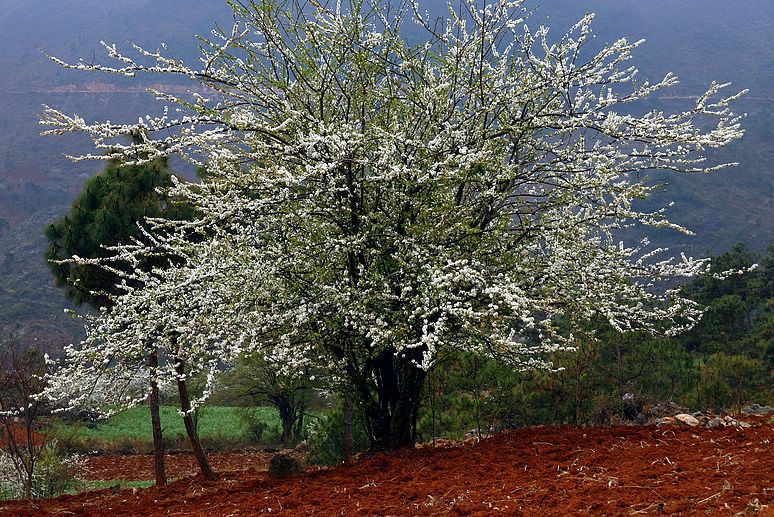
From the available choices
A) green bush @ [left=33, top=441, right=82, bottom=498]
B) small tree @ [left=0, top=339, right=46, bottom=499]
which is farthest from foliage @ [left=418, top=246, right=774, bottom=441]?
green bush @ [left=33, top=441, right=82, bottom=498]

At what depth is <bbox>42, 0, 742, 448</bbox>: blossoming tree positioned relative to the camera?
7367mm

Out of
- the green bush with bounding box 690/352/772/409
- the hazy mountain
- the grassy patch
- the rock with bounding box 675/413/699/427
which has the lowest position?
the rock with bounding box 675/413/699/427

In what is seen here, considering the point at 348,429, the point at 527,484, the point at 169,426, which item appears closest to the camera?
the point at 527,484

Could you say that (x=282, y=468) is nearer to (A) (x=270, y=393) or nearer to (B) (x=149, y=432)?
(A) (x=270, y=393)

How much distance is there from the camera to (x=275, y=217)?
26.4 feet

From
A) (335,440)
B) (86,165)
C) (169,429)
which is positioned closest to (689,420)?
(335,440)

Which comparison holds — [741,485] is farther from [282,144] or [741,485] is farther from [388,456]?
[282,144]

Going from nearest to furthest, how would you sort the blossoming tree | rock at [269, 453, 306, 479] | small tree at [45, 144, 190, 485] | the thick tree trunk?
the blossoming tree < rock at [269, 453, 306, 479] < the thick tree trunk < small tree at [45, 144, 190, 485]

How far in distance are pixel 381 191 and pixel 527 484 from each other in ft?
12.4

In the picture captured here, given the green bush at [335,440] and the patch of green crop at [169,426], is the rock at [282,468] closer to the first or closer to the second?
the green bush at [335,440]

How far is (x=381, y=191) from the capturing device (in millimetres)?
8281

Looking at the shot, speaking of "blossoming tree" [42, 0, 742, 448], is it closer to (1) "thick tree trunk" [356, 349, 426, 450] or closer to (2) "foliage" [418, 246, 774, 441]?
(1) "thick tree trunk" [356, 349, 426, 450]

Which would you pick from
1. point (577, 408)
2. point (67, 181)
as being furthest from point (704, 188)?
point (577, 408)

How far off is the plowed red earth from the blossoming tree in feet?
Result: 3.62
